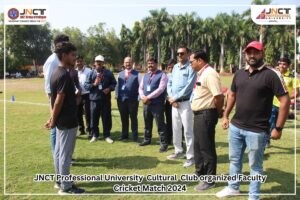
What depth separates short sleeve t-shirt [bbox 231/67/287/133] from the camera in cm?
400

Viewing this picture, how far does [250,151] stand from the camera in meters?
4.27

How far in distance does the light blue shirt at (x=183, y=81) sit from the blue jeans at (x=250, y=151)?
68.0 inches

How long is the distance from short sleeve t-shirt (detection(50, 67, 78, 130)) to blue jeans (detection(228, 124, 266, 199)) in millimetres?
2312

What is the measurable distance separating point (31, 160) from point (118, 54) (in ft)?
199

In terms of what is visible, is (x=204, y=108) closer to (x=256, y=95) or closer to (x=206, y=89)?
(x=206, y=89)

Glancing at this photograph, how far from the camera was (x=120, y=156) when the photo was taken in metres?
6.62

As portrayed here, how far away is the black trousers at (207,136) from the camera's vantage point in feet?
16.1

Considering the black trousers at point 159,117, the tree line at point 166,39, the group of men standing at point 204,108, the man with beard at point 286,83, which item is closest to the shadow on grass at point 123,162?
the group of men standing at point 204,108

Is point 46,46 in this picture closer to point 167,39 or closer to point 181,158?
point 167,39

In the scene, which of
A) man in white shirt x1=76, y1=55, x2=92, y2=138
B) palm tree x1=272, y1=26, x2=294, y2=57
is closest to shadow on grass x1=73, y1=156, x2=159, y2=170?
man in white shirt x1=76, y1=55, x2=92, y2=138

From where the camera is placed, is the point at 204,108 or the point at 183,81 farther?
the point at 183,81

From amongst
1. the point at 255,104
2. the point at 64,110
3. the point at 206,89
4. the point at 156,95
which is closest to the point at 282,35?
the point at 156,95

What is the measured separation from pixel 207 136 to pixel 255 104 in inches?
41.4

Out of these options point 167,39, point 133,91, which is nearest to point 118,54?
point 167,39
